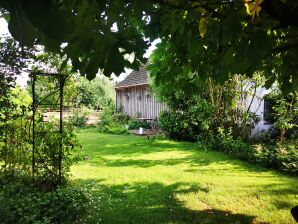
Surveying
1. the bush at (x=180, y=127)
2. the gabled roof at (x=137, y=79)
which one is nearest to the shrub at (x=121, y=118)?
the gabled roof at (x=137, y=79)

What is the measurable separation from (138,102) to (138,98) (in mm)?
306

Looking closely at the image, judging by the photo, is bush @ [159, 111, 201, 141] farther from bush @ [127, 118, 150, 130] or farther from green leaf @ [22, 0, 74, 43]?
green leaf @ [22, 0, 74, 43]

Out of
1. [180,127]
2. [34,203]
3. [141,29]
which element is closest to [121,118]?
[180,127]

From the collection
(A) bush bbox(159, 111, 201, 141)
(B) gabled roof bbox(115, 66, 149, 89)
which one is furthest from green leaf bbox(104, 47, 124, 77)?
(B) gabled roof bbox(115, 66, 149, 89)

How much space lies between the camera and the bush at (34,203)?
15.8 feet

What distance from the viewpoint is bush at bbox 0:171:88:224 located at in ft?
15.8

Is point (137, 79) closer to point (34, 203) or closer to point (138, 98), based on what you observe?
point (138, 98)

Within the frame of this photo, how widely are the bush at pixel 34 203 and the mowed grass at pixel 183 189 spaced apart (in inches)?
14.1

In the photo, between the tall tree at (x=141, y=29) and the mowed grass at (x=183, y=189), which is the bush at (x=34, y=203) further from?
the tall tree at (x=141, y=29)

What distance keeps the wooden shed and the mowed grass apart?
10.5 meters

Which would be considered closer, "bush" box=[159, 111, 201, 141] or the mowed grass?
the mowed grass

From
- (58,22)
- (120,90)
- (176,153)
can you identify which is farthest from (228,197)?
(120,90)

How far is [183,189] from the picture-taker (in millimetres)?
7480

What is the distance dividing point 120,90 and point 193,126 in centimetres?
1345
